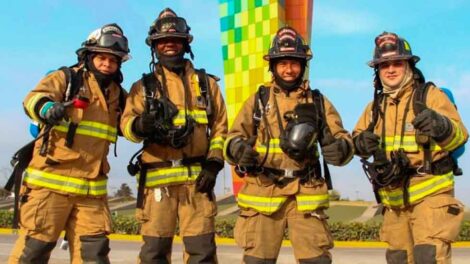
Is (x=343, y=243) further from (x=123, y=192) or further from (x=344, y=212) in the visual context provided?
(x=123, y=192)

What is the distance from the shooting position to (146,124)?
12.7 feet

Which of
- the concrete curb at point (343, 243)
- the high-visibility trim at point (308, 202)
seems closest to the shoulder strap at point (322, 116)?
the high-visibility trim at point (308, 202)

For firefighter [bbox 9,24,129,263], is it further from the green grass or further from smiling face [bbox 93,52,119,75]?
the green grass

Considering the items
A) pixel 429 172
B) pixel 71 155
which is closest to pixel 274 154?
pixel 429 172

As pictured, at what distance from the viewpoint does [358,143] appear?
4078 millimetres

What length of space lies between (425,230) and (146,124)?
2.20 metres

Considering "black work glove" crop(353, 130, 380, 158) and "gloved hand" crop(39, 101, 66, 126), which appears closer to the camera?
"gloved hand" crop(39, 101, 66, 126)

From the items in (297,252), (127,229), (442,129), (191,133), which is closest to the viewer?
(442,129)

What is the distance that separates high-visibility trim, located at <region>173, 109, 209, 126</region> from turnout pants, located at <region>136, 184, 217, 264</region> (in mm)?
512

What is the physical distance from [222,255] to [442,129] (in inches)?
227

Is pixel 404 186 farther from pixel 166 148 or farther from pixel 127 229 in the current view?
pixel 127 229

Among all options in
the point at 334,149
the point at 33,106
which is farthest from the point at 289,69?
the point at 33,106

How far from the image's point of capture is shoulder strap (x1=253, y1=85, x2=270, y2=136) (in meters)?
4.14

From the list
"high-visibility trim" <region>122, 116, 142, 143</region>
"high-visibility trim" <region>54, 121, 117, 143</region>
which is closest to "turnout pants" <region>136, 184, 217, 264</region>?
"high-visibility trim" <region>122, 116, 142, 143</region>
